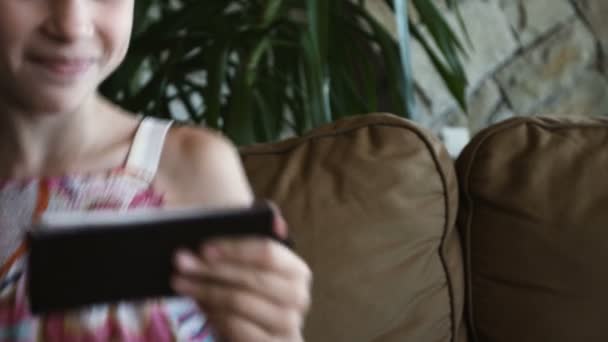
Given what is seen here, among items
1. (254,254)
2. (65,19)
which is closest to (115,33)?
(65,19)

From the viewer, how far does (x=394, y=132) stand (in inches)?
42.1

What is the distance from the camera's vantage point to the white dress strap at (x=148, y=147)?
80 cm

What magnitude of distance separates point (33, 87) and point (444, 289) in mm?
Result: 621

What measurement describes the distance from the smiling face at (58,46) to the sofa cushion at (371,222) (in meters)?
0.35

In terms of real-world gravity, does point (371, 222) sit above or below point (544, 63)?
above

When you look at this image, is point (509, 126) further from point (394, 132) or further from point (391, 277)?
point (391, 277)

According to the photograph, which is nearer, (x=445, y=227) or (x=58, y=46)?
(x=58, y=46)

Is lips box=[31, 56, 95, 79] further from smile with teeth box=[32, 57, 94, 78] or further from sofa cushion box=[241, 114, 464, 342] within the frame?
sofa cushion box=[241, 114, 464, 342]

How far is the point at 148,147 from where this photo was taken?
0.82m

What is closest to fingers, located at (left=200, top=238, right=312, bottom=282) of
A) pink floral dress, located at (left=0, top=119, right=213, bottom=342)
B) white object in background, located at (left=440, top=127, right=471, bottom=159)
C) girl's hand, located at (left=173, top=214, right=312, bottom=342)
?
girl's hand, located at (left=173, top=214, right=312, bottom=342)

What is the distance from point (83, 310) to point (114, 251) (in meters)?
0.20

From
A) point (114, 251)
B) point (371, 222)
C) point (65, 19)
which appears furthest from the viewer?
point (371, 222)

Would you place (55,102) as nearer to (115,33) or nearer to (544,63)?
(115,33)

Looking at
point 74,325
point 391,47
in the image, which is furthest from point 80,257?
point 391,47
